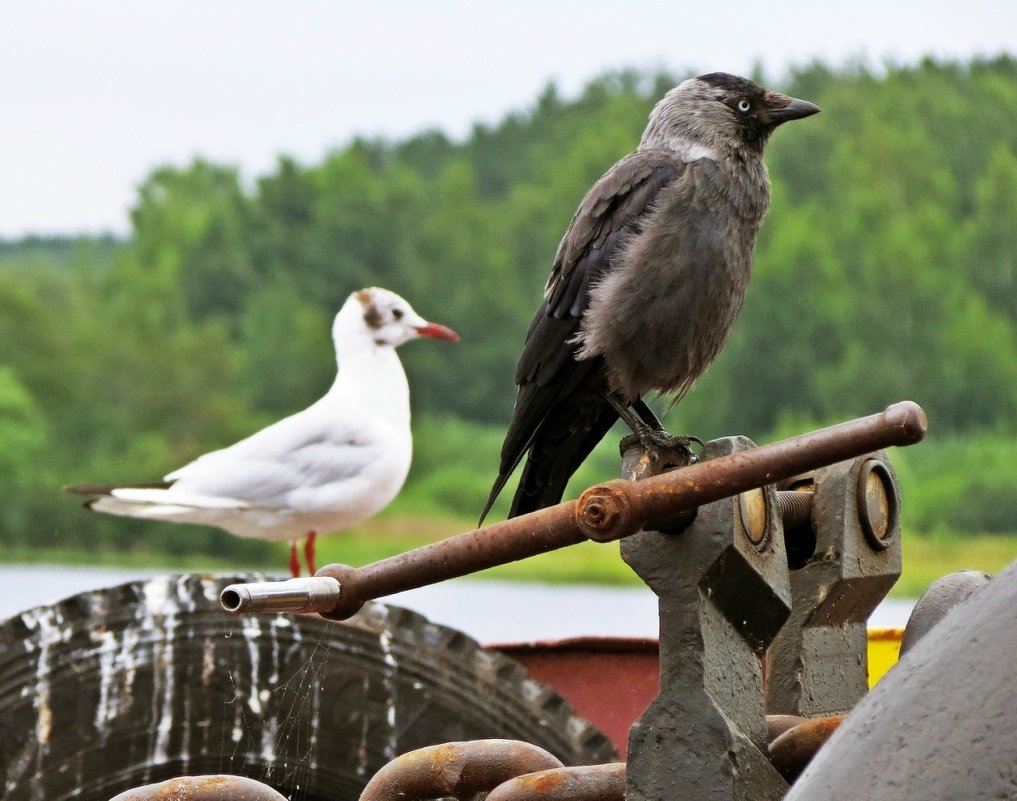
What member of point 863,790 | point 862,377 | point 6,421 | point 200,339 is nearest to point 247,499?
point 863,790

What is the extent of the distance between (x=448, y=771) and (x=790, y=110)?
2.25 meters

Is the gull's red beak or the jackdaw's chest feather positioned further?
the gull's red beak

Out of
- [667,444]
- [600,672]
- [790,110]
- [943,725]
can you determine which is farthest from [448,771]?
[790,110]

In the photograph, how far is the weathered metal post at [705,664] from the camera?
3.97ft

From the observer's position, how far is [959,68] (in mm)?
10789

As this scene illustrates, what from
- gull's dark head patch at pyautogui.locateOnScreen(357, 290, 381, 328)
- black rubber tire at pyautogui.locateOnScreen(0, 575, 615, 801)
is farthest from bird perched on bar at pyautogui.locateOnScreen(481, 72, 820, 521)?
gull's dark head patch at pyautogui.locateOnScreen(357, 290, 381, 328)

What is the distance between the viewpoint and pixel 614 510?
3.51 ft

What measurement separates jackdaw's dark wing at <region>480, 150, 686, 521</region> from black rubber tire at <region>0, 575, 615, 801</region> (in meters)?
0.57

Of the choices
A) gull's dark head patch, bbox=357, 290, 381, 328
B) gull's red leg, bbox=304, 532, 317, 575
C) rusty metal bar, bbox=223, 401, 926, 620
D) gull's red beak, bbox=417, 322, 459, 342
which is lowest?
rusty metal bar, bbox=223, 401, 926, 620

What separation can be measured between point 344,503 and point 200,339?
208 inches

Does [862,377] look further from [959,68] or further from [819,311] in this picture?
[959,68]

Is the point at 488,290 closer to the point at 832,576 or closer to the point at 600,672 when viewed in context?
the point at 600,672

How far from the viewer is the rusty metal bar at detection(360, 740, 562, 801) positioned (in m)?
1.26

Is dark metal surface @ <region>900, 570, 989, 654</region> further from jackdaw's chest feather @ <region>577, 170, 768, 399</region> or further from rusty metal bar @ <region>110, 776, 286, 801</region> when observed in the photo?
jackdaw's chest feather @ <region>577, 170, 768, 399</region>
